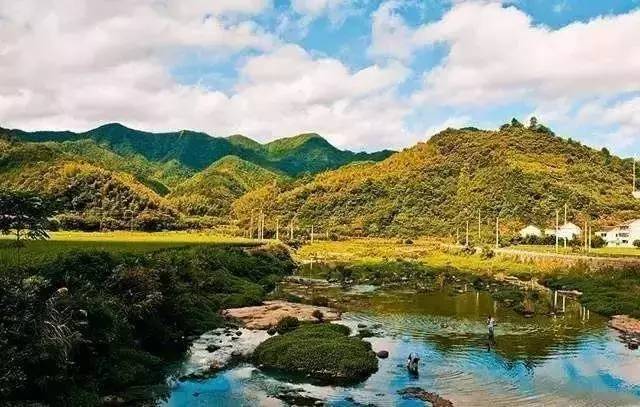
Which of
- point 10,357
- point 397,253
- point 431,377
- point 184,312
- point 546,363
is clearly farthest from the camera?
point 397,253

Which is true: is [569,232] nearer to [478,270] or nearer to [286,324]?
[478,270]

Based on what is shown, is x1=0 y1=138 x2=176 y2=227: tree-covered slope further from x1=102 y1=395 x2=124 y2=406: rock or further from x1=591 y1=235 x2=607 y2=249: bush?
x1=102 y1=395 x2=124 y2=406: rock

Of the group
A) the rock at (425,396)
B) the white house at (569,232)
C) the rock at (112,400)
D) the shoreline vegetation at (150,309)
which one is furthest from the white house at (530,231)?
the rock at (112,400)

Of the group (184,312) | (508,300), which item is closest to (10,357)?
(184,312)

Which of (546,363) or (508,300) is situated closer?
(546,363)

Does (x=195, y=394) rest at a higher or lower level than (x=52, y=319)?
lower

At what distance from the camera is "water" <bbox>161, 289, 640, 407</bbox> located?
3831cm

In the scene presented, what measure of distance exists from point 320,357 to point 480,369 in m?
12.0

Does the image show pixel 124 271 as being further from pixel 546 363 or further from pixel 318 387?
pixel 546 363

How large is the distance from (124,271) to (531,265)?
267ft

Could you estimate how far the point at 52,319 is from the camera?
3161cm

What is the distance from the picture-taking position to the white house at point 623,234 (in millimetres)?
152125

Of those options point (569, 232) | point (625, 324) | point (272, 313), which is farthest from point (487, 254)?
point (272, 313)

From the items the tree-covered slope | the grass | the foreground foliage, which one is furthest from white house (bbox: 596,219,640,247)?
the tree-covered slope
